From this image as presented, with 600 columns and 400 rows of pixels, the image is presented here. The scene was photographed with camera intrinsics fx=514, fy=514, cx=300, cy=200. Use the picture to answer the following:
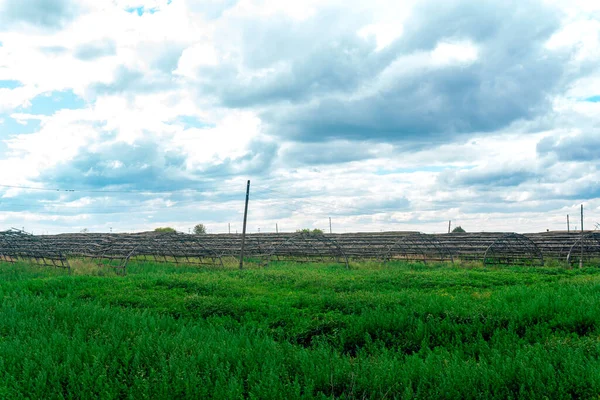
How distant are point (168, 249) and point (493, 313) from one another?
77.1 ft

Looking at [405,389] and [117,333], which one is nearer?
[405,389]

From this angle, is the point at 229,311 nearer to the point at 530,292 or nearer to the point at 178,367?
the point at 178,367

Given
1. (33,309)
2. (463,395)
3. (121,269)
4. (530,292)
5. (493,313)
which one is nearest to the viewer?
(463,395)

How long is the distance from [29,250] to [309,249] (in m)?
16.5

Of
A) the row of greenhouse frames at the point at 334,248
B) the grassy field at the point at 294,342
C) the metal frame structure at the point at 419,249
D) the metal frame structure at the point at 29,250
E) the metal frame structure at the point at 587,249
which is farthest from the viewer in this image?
the metal frame structure at the point at 419,249

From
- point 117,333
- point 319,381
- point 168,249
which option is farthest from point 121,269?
point 319,381

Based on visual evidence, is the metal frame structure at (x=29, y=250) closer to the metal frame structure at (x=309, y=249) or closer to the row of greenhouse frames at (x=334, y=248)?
the row of greenhouse frames at (x=334, y=248)

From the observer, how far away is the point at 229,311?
1322 cm

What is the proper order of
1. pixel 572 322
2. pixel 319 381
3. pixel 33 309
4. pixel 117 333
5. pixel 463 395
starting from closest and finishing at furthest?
pixel 463 395 → pixel 319 381 → pixel 117 333 → pixel 572 322 → pixel 33 309

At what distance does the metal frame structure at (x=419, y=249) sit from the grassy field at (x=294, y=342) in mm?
13495

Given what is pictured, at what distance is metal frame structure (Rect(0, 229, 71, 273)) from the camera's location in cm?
2728

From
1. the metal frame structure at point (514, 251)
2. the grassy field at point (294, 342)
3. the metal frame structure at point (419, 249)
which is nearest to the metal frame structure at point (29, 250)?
the grassy field at point (294, 342)

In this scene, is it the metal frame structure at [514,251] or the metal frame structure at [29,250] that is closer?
the metal frame structure at [29,250]

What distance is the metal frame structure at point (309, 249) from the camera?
31062mm
